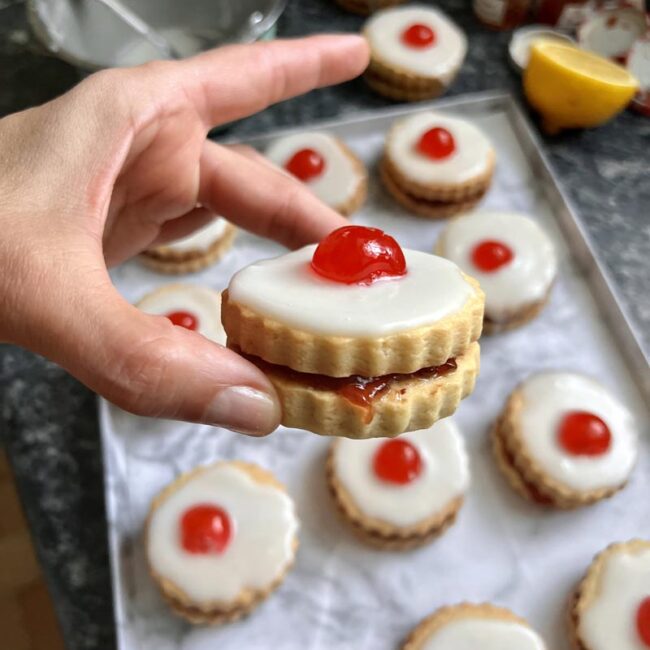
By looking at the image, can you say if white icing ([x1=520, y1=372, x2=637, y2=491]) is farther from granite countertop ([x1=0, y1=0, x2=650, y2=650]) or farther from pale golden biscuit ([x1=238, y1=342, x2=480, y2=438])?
pale golden biscuit ([x1=238, y1=342, x2=480, y2=438])

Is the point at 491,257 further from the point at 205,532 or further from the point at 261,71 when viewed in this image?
the point at 205,532

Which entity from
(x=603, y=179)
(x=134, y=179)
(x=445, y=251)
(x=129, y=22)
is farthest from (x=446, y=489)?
(x=129, y=22)

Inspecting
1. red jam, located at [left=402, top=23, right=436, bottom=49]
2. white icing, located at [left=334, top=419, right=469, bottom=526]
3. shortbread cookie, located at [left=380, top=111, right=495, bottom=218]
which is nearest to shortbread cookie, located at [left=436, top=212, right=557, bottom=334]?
shortbread cookie, located at [left=380, top=111, right=495, bottom=218]

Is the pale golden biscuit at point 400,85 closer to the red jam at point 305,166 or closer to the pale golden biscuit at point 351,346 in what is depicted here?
the red jam at point 305,166

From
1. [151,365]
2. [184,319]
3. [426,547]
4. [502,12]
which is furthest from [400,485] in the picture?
[502,12]

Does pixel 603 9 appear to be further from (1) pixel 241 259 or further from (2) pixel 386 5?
(1) pixel 241 259
